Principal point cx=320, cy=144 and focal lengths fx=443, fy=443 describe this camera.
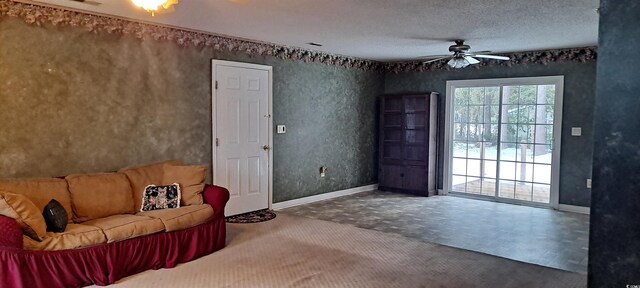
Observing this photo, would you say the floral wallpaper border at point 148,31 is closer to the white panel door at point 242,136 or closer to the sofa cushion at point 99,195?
the white panel door at point 242,136

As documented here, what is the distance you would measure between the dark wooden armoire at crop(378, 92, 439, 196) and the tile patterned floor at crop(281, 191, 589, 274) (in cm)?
35

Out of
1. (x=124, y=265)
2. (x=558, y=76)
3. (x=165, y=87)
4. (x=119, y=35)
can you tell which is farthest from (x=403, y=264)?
(x=558, y=76)

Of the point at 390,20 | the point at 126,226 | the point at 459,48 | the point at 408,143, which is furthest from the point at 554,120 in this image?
the point at 126,226

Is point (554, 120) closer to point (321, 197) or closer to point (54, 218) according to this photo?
point (321, 197)

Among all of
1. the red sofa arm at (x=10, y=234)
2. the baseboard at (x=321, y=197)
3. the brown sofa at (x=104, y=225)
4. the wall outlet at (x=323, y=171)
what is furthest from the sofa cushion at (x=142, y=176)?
the wall outlet at (x=323, y=171)

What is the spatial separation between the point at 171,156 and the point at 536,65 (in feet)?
17.9

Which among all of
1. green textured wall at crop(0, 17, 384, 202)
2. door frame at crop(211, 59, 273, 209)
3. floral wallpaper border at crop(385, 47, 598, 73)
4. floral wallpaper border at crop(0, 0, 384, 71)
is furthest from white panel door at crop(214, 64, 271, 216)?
Result: floral wallpaper border at crop(385, 47, 598, 73)

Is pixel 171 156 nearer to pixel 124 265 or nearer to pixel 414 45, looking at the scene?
pixel 124 265

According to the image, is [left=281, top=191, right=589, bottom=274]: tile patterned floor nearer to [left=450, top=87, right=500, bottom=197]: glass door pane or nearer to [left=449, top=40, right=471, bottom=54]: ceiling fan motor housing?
[left=450, top=87, right=500, bottom=197]: glass door pane

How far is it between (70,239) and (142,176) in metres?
1.23

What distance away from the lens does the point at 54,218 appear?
11.4 ft

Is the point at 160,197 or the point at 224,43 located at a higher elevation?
the point at 224,43

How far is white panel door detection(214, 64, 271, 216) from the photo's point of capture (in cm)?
571

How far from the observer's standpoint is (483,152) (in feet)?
24.2
